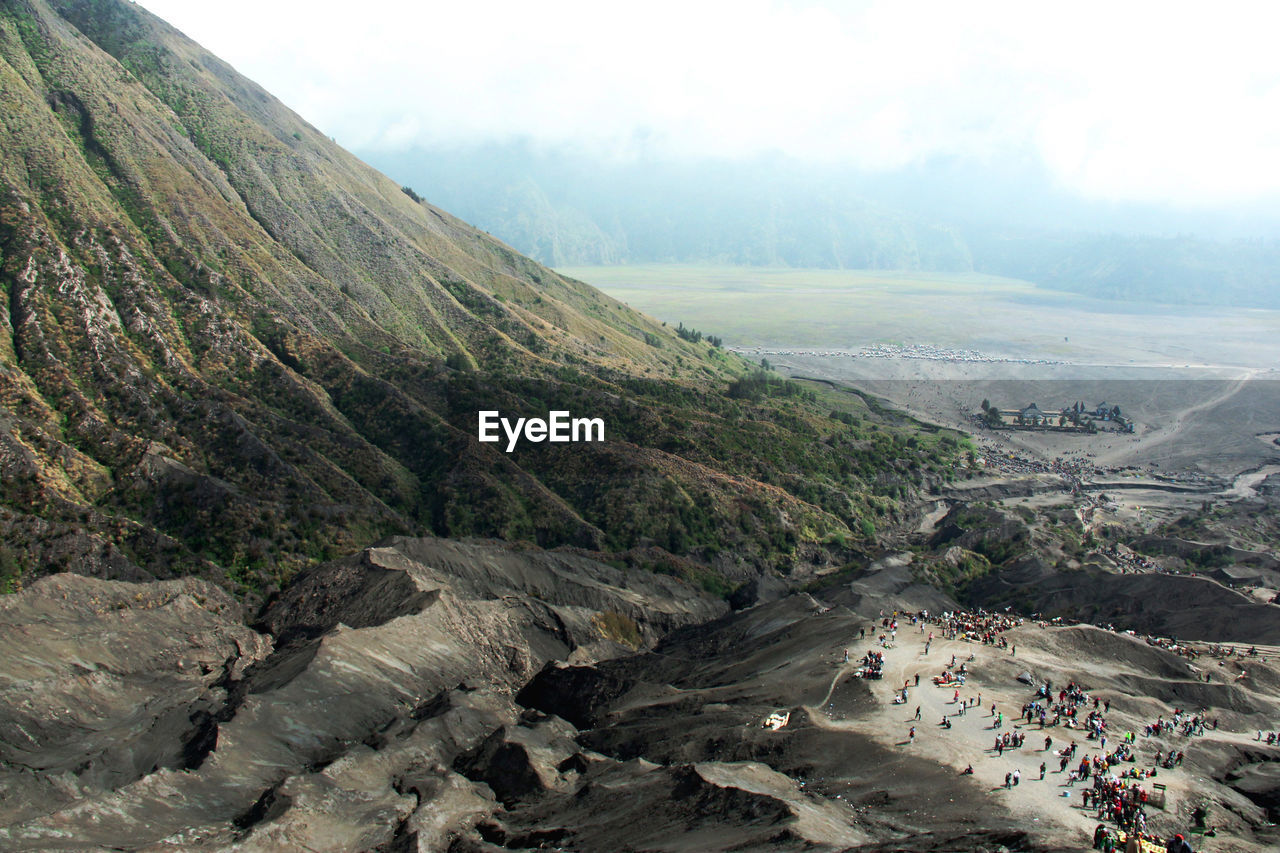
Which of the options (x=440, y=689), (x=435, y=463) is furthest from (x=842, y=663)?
(x=435, y=463)

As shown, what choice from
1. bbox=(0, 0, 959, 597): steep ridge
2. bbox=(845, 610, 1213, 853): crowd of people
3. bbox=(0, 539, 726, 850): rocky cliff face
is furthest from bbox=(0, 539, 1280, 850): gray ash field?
bbox=(0, 0, 959, 597): steep ridge

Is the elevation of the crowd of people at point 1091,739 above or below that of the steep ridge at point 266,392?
below

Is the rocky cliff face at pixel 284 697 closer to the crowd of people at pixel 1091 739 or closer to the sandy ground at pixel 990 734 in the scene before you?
the sandy ground at pixel 990 734

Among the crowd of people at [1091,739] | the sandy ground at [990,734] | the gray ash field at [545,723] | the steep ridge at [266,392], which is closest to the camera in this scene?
the crowd of people at [1091,739]

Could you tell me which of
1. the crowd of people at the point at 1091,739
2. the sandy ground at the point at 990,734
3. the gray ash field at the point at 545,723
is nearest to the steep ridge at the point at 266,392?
the gray ash field at the point at 545,723

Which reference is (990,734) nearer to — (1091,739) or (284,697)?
(1091,739)

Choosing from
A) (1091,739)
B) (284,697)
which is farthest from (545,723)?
(1091,739)
